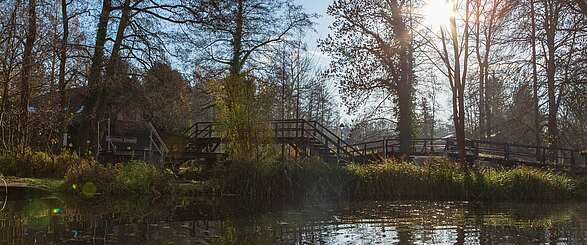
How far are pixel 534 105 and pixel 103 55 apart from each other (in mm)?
20333

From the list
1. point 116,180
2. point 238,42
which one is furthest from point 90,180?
point 238,42

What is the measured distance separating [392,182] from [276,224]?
8212 mm

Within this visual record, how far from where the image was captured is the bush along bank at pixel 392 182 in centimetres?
1511

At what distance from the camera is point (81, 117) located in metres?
22.4

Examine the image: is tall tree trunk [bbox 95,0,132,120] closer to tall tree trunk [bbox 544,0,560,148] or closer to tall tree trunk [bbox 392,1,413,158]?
tall tree trunk [bbox 392,1,413,158]

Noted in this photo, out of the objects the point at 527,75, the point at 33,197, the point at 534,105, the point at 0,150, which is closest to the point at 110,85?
the point at 0,150

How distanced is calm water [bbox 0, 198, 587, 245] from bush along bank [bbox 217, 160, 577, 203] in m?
1.56

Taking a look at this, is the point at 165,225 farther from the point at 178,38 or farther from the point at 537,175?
the point at 178,38

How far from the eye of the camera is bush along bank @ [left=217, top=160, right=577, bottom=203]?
1511 cm

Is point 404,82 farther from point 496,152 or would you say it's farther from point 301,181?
point 301,181

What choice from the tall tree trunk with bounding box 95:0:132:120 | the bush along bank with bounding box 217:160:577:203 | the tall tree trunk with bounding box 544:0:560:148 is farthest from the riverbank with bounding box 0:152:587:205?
the tall tree trunk with bounding box 544:0:560:148

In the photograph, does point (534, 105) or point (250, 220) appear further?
point (534, 105)

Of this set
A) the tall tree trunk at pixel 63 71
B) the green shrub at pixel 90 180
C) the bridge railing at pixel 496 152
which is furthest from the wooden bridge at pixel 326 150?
the green shrub at pixel 90 180

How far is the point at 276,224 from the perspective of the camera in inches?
388
